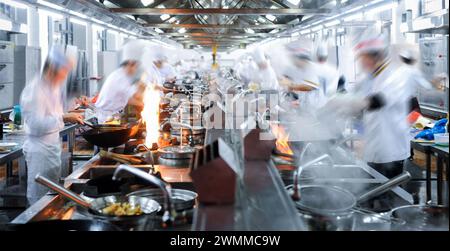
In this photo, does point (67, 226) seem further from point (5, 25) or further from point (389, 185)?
point (5, 25)

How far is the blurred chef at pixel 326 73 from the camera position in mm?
2736

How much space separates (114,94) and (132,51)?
69 cm

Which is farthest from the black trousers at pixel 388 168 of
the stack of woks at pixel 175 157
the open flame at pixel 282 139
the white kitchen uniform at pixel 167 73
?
the white kitchen uniform at pixel 167 73

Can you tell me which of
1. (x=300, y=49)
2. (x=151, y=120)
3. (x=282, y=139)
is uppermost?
(x=300, y=49)

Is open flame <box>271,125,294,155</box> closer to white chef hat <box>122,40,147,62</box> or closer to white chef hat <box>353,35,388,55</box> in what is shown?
white chef hat <box>353,35,388,55</box>

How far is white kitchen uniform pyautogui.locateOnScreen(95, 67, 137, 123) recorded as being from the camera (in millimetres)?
3408

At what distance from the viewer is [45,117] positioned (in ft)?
10.1

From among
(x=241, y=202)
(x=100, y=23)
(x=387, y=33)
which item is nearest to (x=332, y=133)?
(x=387, y=33)

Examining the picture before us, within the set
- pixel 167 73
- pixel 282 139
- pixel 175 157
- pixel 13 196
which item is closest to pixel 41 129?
pixel 13 196

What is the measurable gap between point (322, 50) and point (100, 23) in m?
1.61

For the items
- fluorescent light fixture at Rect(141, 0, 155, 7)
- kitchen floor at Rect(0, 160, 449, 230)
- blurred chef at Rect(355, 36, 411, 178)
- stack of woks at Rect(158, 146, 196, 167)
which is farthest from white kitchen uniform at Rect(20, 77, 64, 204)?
fluorescent light fixture at Rect(141, 0, 155, 7)

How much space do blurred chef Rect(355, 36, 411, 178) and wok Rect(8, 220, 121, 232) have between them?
1178 millimetres
